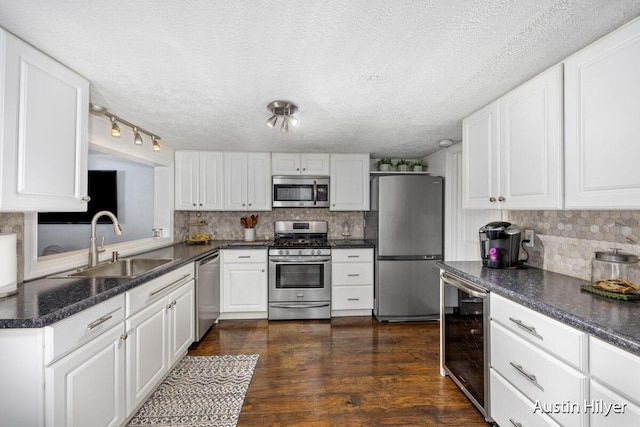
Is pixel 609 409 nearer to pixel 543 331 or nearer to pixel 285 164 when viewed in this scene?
pixel 543 331

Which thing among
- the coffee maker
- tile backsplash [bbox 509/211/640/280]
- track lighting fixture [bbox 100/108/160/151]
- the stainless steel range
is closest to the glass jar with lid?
tile backsplash [bbox 509/211/640/280]

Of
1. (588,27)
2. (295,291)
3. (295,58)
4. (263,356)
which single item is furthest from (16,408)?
(588,27)

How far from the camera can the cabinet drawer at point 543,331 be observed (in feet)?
3.86

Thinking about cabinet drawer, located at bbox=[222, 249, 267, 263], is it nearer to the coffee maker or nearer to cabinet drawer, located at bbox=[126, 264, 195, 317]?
cabinet drawer, located at bbox=[126, 264, 195, 317]

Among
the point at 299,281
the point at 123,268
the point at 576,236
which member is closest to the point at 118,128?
the point at 123,268

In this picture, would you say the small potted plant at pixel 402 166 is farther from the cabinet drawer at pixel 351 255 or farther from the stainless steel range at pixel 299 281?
the stainless steel range at pixel 299 281

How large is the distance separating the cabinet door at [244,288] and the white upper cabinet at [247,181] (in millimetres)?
826

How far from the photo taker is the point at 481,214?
9.96 feet

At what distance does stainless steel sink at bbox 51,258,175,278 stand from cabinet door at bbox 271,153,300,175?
72.7 inches

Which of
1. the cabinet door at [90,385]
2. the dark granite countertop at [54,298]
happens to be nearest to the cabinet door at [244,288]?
the dark granite countertop at [54,298]

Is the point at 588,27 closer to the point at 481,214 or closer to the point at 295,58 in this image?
the point at 295,58

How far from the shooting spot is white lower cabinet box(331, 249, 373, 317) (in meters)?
3.64

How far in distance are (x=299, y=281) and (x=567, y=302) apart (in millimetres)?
2687

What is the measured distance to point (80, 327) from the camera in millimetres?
1343
